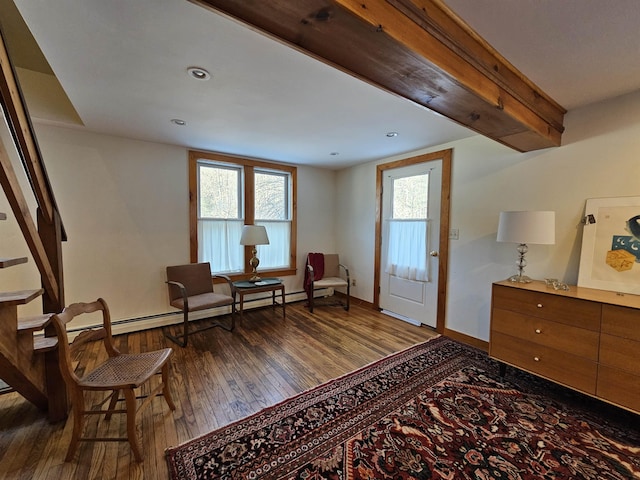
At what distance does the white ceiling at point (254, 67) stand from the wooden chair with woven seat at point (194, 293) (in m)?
1.65

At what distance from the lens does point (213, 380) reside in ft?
7.34

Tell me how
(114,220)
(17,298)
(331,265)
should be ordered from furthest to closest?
(331,265)
(114,220)
(17,298)

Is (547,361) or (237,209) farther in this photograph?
(237,209)

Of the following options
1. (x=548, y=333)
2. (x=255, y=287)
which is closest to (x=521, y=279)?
(x=548, y=333)

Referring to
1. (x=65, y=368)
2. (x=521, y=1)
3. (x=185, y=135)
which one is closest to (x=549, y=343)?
(x=521, y=1)

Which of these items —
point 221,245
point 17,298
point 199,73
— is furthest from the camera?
point 221,245

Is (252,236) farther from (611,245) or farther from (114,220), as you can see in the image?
(611,245)

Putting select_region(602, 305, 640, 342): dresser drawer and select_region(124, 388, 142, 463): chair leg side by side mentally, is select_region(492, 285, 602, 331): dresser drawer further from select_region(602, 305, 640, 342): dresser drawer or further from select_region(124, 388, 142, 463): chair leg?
select_region(124, 388, 142, 463): chair leg

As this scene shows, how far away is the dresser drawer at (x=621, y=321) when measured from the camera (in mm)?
1644

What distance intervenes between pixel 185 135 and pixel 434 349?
3587 millimetres

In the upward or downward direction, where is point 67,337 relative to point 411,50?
downward

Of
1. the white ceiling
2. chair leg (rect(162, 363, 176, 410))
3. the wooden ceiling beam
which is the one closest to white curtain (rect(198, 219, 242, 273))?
the white ceiling

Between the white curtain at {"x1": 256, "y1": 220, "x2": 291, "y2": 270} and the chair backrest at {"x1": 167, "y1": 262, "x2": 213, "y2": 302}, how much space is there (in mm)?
892

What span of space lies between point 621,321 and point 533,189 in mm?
1279
